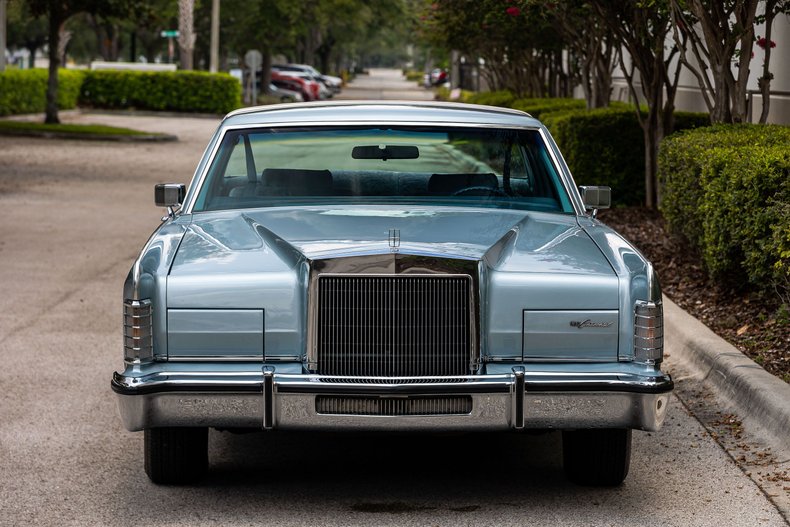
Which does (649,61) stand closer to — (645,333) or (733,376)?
(733,376)

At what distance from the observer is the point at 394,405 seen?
4906 mm

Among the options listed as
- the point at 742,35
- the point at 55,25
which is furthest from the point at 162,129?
the point at 742,35

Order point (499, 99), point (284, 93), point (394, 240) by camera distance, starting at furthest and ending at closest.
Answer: point (284, 93)
point (499, 99)
point (394, 240)

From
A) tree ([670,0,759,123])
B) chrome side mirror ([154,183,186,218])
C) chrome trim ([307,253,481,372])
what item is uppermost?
tree ([670,0,759,123])

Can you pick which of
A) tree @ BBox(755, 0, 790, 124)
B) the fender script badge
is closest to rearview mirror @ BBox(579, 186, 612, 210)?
the fender script badge

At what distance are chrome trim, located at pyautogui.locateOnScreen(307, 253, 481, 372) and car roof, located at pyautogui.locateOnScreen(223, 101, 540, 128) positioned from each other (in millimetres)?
1623

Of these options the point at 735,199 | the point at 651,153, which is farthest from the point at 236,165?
the point at 651,153

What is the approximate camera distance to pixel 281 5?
5825 centimetres

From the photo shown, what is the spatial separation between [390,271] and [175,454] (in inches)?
48.9

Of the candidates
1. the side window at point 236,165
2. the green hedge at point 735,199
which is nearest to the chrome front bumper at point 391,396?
the side window at point 236,165

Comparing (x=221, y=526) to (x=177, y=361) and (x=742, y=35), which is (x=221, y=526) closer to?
(x=177, y=361)

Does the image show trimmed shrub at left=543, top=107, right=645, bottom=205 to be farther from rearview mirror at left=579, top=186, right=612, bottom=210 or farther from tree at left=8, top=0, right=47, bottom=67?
tree at left=8, top=0, right=47, bottom=67

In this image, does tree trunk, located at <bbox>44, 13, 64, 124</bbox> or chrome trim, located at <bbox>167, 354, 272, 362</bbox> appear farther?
tree trunk, located at <bbox>44, 13, 64, 124</bbox>

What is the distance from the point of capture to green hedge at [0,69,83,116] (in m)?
39.1
